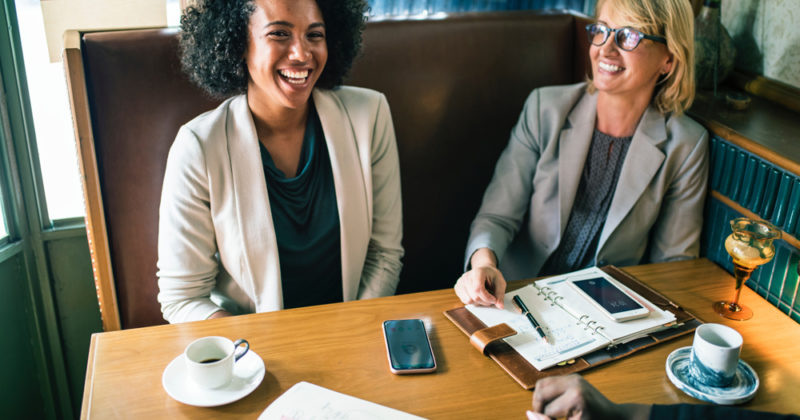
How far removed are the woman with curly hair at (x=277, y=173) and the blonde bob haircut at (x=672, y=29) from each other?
674mm

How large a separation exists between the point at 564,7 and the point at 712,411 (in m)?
1.78

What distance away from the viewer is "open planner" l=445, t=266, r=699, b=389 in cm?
114

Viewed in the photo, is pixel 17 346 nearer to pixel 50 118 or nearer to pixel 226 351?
pixel 50 118

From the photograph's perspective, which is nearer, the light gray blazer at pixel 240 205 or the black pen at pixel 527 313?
the black pen at pixel 527 313

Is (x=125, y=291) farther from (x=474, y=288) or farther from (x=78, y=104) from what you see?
(x=474, y=288)

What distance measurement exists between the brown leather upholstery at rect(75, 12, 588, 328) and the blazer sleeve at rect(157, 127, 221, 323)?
0.89 feet

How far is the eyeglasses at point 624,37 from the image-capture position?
1.55 metres

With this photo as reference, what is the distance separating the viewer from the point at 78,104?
1595 millimetres

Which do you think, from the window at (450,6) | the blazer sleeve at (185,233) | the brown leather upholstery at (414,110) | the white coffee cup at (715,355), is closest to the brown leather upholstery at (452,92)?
the brown leather upholstery at (414,110)

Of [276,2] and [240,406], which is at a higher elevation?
[276,2]

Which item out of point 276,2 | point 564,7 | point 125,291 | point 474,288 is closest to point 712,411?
point 474,288

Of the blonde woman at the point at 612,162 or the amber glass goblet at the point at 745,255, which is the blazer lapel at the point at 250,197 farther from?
the amber glass goblet at the point at 745,255

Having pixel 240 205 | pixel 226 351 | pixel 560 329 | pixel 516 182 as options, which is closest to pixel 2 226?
pixel 240 205

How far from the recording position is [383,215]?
1.73m
